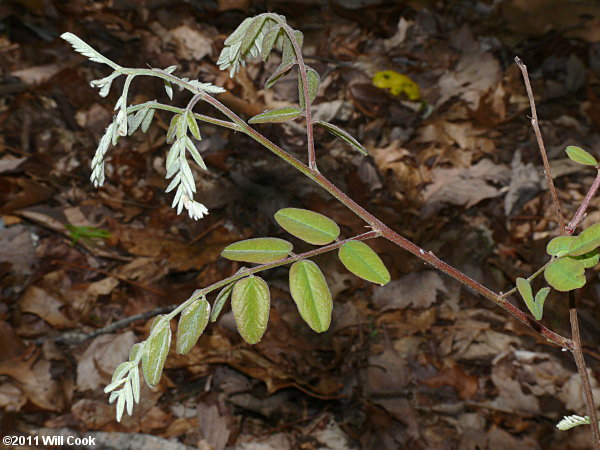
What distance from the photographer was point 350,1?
4.17 m

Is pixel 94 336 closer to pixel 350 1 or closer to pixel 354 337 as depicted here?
pixel 354 337

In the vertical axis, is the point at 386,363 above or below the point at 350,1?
below

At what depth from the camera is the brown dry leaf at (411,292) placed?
2.60 metres

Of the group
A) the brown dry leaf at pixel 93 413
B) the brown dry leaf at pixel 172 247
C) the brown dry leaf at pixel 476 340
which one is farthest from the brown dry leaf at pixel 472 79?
the brown dry leaf at pixel 93 413

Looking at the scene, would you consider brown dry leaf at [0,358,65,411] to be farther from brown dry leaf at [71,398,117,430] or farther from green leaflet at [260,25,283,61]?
green leaflet at [260,25,283,61]

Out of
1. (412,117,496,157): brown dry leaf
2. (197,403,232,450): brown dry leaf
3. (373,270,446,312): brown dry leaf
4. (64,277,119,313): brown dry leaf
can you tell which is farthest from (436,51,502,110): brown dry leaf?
Answer: (197,403,232,450): brown dry leaf

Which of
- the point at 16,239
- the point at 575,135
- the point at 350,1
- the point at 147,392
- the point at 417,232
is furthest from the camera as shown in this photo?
the point at 350,1

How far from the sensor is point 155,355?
774mm

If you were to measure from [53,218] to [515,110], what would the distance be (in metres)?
2.86

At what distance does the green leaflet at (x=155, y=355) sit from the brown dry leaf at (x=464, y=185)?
2.37m

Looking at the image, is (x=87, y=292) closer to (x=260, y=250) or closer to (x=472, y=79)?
(x=260, y=250)

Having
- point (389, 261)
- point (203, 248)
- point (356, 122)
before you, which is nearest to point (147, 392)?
point (203, 248)

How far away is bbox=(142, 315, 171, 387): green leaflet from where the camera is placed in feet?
2.51

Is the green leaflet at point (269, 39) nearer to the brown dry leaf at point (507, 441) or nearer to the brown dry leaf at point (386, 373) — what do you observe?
the brown dry leaf at point (386, 373)
